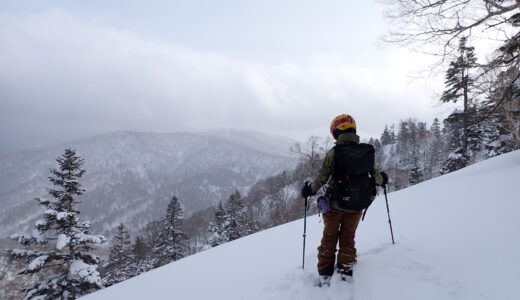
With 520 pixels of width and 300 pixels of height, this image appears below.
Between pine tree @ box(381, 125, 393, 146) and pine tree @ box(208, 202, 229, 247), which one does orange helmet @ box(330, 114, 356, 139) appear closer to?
pine tree @ box(208, 202, 229, 247)

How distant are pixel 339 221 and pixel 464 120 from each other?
706 cm

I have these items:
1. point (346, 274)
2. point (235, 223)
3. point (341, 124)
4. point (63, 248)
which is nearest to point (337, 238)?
point (346, 274)

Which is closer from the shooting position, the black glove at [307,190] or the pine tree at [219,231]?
the black glove at [307,190]

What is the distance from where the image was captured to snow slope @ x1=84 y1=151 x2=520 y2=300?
3.82 m

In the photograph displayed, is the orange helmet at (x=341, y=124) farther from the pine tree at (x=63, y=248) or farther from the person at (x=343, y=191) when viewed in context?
the pine tree at (x=63, y=248)

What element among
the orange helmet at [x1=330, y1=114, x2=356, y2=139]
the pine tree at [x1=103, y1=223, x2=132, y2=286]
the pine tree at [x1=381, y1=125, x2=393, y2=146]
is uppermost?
the pine tree at [x1=381, y1=125, x2=393, y2=146]

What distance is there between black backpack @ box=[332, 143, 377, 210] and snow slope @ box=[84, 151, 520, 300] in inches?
43.8

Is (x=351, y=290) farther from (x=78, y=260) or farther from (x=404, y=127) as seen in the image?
(x=404, y=127)

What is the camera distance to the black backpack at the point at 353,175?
407 centimetres

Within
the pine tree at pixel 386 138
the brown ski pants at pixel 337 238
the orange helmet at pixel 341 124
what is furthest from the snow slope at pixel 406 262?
the pine tree at pixel 386 138

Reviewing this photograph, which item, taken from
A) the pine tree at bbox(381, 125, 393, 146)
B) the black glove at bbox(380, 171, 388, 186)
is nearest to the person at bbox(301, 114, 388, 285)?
the black glove at bbox(380, 171, 388, 186)

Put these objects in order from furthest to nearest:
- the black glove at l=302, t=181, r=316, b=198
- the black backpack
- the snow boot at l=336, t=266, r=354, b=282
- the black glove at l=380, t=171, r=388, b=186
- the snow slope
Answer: the black glove at l=380, t=171, r=388, b=186 < the black glove at l=302, t=181, r=316, b=198 < the snow boot at l=336, t=266, r=354, b=282 < the black backpack < the snow slope

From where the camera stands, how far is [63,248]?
15.4m

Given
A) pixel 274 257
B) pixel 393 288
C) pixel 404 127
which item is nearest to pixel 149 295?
pixel 274 257
